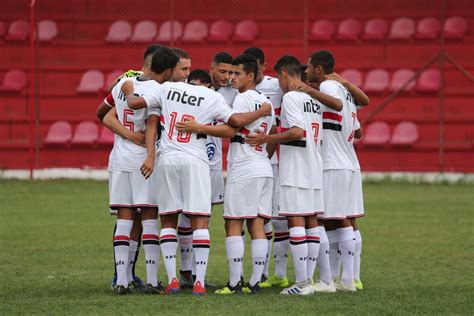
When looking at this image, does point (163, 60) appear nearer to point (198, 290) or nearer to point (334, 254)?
point (198, 290)

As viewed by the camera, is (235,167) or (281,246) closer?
(235,167)

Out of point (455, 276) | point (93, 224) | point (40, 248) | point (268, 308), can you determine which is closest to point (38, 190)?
point (93, 224)

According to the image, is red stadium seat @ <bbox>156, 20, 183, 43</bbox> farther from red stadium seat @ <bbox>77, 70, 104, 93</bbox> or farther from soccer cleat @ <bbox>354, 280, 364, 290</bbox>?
soccer cleat @ <bbox>354, 280, 364, 290</bbox>

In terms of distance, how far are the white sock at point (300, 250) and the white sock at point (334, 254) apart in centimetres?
75

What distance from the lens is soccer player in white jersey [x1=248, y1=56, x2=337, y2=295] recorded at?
32.9 feet

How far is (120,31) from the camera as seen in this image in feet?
84.7

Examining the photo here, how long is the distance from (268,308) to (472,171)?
14.7 metres

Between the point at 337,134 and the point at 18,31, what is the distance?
16.3m

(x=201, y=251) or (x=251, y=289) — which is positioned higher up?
(x=201, y=251)

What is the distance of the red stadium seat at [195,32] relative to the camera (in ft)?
83.3

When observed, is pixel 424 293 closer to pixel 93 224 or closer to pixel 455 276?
pixel 455 276

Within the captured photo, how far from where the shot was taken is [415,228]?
1625cm

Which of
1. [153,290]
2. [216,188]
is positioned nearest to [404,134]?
[216,188]

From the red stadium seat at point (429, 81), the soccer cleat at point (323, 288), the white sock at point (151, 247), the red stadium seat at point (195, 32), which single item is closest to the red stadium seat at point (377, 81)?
the red stadium seat at point (429, 81)
